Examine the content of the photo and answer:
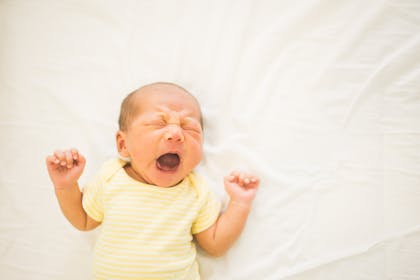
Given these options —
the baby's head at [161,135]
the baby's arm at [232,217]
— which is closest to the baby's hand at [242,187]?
the baby's arm at [232,217]

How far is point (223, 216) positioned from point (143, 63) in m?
0.57

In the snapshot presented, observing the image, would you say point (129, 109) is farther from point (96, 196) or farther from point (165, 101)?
point (96, 196)

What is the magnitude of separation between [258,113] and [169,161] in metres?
0.32

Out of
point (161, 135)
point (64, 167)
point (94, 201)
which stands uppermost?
point (161, 135)

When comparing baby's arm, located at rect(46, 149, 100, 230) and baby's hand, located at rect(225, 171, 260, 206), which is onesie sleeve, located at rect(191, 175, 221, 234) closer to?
baby's hand, located at rect(225, 171, 260, 206)

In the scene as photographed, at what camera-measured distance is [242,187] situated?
1.08m

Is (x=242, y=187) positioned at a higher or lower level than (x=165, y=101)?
lower

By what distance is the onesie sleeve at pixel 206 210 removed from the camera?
1071mm

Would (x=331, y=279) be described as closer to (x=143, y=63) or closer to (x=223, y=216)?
(x=223, y=216)

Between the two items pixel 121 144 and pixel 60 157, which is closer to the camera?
pixel 60 157

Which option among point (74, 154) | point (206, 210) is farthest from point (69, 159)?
point (206, 210)

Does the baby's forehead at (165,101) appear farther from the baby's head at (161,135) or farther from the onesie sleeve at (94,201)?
the onesie sleeve at (94,201)

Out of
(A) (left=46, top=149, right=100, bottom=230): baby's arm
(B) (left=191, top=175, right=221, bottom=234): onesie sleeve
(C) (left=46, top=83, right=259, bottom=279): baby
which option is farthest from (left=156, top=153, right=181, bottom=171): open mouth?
(A) (left=46, top=149, right=100, bottom=230): baby's arm

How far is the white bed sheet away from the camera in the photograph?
105 cm
